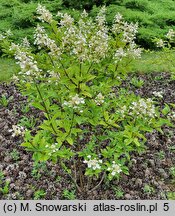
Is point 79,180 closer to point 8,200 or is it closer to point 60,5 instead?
point 8,200

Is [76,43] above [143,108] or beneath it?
above

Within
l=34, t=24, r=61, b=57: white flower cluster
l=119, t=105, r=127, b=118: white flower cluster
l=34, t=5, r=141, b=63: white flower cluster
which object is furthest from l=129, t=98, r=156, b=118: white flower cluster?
l=34, t=24, r=61, b=57: white flower cluster

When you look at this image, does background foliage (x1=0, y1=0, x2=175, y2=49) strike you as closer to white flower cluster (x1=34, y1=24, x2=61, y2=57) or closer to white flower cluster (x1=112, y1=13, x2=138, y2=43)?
white flower cluster (x1=112, y1=13, x2=138, y2=43)

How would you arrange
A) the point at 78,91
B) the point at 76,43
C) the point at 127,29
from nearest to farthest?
the point at 76,43, the point at 78,91, the point at 127,29

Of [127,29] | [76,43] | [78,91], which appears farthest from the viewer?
[127,29]

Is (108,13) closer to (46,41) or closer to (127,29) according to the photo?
(127,29)

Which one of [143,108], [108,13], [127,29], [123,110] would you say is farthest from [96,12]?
[143,108]

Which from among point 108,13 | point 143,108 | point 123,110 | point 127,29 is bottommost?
point 108,13

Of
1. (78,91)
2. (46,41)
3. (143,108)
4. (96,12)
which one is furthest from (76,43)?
(96,12)

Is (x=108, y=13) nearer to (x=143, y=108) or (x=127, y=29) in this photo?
(x=127, y=29)

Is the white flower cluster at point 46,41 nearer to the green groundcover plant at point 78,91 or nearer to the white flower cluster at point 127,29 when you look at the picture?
the green groundcover plant at point 78,91

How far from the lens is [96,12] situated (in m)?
6.12

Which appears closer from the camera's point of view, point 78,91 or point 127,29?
point 78,91

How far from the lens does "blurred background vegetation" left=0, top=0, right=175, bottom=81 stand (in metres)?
6.04
